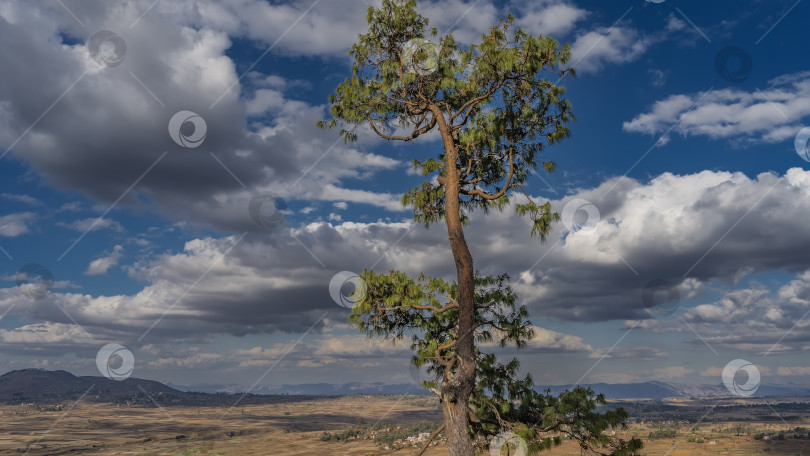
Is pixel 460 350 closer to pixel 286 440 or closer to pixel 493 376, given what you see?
pixel 493 376

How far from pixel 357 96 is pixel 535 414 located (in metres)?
10.3

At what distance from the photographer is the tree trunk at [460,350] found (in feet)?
41.3

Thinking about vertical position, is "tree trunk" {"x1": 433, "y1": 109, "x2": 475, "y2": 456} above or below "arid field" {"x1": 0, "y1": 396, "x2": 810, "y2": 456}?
above

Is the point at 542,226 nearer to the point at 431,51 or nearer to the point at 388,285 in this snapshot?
the point at 388,285

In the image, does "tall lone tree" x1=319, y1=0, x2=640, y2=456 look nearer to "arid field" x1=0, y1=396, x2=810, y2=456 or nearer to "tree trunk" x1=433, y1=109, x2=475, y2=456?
"tree trunk" x1=433, y1=109, x2=475, y2=456

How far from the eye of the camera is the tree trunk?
12.6 meters

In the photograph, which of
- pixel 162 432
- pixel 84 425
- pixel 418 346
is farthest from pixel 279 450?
pixel 84 425

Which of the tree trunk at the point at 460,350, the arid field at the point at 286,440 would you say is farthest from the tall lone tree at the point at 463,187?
the arid field at the point at 286,440

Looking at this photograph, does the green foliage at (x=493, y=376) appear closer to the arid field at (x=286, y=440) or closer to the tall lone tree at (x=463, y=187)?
the tall lone tree at (x=463, y=187)

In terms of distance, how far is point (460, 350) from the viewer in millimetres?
13039

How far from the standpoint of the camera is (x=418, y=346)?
14461 millimetres

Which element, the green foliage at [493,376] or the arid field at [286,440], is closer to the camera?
the green foliage at [493,376]

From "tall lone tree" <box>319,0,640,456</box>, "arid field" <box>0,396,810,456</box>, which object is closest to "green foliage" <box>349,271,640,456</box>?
"tall lone tree" <box>319,0,640,456</box>

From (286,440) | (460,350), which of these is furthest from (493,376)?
(286,440)
